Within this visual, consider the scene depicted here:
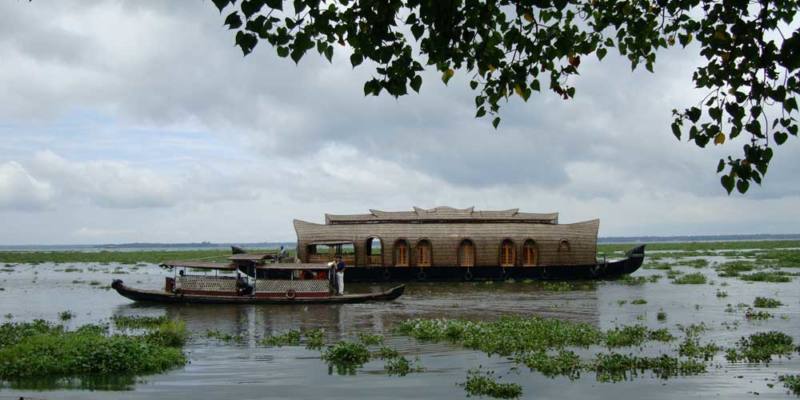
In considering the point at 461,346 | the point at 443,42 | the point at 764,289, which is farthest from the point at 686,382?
the point at 764,289

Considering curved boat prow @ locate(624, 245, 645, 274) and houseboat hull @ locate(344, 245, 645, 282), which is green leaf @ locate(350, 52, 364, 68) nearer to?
houseboat hull @ locate(344, 245, 645, 282)

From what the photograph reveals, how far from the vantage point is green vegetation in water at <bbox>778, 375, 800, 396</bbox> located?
487 inches

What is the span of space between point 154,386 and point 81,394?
1300mm

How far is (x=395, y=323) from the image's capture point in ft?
74.5

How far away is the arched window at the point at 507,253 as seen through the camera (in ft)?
128

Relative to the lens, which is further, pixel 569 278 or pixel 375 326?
pixel 569 278

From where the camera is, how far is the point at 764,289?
33594 millimetres

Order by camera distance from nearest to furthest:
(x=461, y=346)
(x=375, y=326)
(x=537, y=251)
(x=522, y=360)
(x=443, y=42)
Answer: (x=443, y=42), (x=522, y=360), (x=461, y=346), (x=375, y=326), (x=537, y=251)

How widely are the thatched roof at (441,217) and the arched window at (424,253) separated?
1.91 meters

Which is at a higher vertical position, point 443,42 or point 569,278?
point 443,42

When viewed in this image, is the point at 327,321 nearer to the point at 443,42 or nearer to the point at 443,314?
the point at 443,314

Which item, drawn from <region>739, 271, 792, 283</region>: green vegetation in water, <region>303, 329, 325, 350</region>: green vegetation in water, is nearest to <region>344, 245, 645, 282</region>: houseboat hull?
<region>739, 271, 792, 283</region>: green vegetation in water

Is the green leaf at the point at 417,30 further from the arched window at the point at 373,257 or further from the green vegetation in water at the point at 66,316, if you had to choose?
the arched window at the point at 373,257

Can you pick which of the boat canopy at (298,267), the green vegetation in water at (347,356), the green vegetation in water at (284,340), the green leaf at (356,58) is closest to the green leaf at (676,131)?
the green leaf at (356,58)
